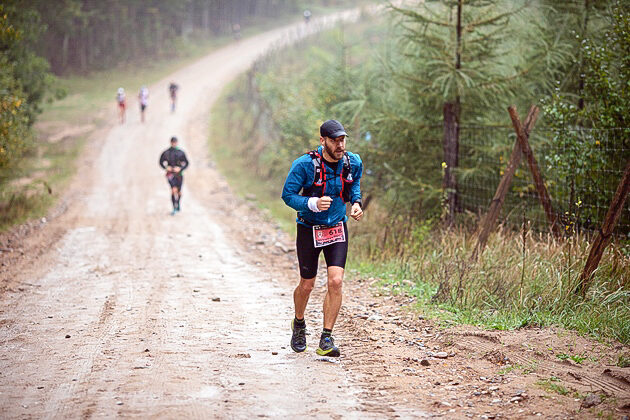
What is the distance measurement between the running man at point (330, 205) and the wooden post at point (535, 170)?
374 centimetres

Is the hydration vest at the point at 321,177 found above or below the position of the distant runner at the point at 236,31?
below

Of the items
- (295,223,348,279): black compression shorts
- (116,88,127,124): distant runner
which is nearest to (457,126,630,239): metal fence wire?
(295,223,348,279): black compression shorts

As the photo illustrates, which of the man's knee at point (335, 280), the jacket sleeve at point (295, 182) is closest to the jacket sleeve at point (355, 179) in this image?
the jacket sleeve at point (295, 182)

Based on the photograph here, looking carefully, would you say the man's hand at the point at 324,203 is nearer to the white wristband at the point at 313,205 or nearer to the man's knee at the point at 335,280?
the white wristband at the point at 313,205

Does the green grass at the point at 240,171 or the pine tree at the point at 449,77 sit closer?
the pine tree at the point at 449,77

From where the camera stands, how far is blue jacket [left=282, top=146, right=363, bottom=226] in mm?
5699

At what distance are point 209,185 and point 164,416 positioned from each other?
1706 cm

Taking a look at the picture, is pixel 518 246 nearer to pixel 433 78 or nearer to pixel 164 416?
pixel 433 78

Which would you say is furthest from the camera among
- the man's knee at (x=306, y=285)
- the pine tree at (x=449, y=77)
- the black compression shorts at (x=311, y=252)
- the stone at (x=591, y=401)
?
the pine tree at (x=449, y=77)

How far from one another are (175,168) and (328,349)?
36.4ft

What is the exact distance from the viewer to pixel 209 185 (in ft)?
69.3

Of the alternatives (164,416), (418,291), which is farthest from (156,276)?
(164,416)

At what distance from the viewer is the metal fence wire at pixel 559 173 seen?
8648 millimetres

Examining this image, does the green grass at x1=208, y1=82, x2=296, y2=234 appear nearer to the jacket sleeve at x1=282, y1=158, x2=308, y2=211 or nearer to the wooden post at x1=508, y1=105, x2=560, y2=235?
the wooden post at x1=508, y1=105, x2=560, y2=235
